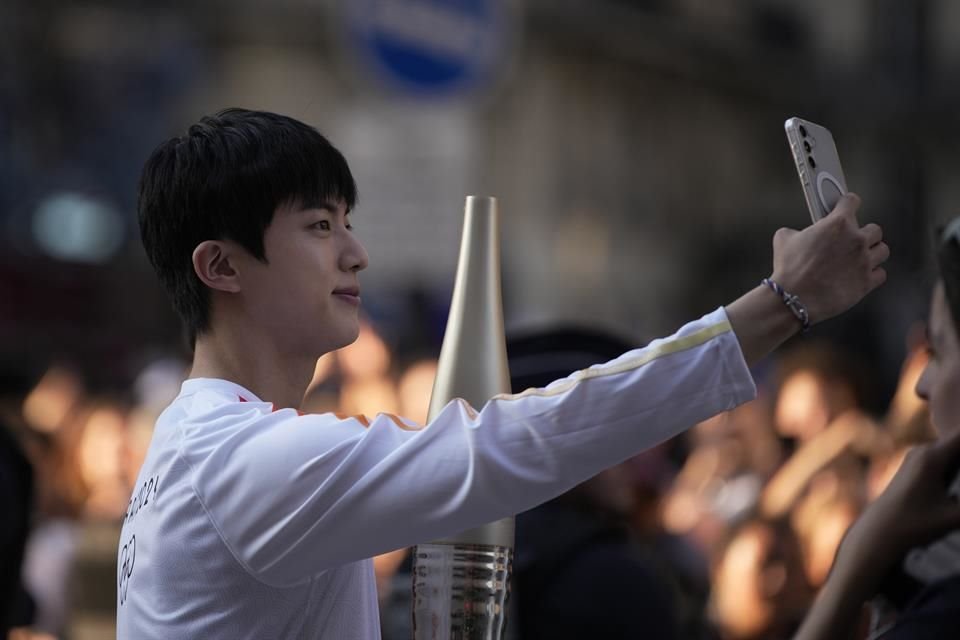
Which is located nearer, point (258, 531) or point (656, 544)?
point (258, 531)

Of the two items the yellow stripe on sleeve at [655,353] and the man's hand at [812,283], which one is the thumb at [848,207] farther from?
the yellow stripe on sleeve at [655,353]

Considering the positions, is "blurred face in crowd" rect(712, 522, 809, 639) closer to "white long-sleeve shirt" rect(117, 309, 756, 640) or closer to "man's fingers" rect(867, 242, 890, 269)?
"white long-sleeve shirt" rect(117, 309, 756, 640)

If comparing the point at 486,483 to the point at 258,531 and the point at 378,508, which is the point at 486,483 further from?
the point at 258,531

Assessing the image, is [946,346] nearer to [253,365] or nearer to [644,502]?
[253,365]

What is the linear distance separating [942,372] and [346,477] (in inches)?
35.6

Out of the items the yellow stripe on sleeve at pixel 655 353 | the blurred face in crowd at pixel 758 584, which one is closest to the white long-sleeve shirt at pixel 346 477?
the yellow stripe on sleeve at pixel 655 353

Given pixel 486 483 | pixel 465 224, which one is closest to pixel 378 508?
pixel 486 483

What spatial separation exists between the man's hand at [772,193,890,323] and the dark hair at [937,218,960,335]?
0.39m

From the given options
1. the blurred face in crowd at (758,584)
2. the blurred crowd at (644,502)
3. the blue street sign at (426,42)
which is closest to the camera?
the blurred crowd at (644,502)

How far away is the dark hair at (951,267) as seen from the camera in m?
2.59

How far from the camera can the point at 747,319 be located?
2.20 metres

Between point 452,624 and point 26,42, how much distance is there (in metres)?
22.1

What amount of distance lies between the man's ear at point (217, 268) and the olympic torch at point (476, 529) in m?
0.31

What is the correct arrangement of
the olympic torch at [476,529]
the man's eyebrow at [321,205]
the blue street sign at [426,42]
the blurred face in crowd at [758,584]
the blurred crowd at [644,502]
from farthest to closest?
the blue street sign at [426,42] → the blurred face in crowd at [758,584] → the blurred crowd at [644,502] → the man's eyebrow at [321,205] → the olympic torch at [476,529]
